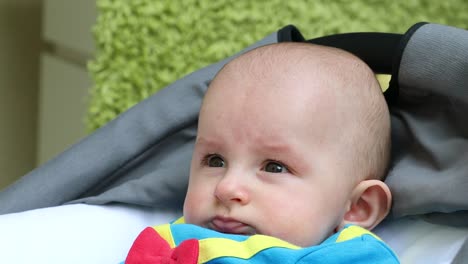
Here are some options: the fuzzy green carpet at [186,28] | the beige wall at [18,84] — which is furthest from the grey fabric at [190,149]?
the beige wall at [18,84]

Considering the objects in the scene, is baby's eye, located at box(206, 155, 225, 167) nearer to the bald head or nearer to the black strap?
the bald head

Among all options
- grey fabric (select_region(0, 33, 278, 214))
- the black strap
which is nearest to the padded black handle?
the black strap

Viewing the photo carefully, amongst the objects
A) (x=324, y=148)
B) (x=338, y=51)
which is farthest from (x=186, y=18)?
(x=324, y=148)

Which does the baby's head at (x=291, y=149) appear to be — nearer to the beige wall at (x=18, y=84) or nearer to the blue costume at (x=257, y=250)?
the blue costume at (x=257, y=250)

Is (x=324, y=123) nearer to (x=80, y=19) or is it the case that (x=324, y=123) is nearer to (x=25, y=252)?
(x=25, y=252)

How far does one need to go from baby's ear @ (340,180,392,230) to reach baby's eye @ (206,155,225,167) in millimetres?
167

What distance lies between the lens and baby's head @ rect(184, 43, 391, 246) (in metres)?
0.91

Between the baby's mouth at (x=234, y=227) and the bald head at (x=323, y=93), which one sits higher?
the bald head at (x=323, y=93)

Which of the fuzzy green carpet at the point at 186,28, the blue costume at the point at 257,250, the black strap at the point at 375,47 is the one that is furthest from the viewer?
the fuzzy green carpet at the point at 186,28

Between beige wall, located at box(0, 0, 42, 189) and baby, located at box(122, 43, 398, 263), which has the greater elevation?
baby, located at box(122, 43, 398, 263)

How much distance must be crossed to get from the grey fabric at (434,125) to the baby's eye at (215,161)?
0.22m

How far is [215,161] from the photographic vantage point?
3.24 feet

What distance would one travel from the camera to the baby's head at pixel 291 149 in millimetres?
914

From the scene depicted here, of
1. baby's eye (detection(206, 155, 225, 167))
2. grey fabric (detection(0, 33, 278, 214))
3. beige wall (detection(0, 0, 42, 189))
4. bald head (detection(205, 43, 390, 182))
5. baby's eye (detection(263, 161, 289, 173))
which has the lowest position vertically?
beige wall (detection(0, 0, 42, 189))
